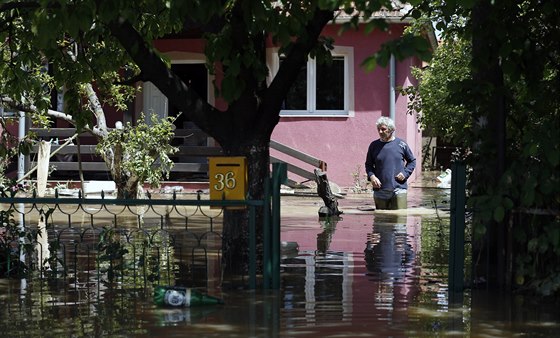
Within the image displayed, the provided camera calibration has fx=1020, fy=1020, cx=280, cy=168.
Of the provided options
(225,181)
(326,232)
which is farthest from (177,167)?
(225,181)

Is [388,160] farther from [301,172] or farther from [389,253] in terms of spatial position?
[301,172]

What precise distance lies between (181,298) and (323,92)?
17.0m

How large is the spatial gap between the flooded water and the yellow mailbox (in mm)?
876

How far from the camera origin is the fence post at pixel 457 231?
8.87m

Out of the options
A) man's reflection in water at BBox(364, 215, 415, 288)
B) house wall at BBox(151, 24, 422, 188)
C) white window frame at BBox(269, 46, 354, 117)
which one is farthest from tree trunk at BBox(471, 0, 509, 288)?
white window frame at BBox(269, 46, 354, 117)

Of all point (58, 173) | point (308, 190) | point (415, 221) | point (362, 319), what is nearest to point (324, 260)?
point (362, 319)

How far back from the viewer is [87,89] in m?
18.6

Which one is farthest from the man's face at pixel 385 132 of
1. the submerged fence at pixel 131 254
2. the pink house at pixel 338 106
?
the pink house at pixel 338 106

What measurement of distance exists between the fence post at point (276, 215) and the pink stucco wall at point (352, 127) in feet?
50.0

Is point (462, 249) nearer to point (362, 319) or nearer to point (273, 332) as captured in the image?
point (362, 319)

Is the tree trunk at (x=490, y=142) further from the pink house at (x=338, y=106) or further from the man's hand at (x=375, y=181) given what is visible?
the pink house at (x=338, y=106)

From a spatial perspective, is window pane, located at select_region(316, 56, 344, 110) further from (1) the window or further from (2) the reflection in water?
(2) the reflection in water

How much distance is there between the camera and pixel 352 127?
Result: 24.6 meters

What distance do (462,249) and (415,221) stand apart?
7.63 m
